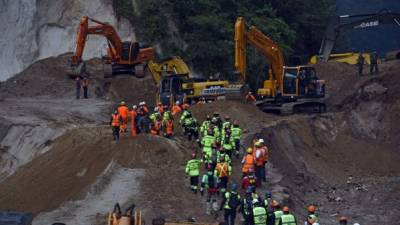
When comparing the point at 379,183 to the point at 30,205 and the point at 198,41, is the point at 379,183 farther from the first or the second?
the point at 198,41

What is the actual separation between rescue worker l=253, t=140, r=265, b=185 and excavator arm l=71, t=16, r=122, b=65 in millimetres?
19130

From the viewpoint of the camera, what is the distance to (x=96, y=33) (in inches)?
1933

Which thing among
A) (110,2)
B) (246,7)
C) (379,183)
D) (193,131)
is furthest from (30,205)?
(246,7)

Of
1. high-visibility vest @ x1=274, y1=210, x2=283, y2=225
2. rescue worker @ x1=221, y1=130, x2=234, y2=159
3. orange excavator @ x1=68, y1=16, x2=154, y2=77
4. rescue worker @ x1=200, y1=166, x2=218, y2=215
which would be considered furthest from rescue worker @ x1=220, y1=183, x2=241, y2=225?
orange excavator @ x1=68, y1=16, x2=154, y2=77

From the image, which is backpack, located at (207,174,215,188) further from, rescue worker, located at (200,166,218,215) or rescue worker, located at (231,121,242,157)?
rescue worker, located at (231,121,242,157)

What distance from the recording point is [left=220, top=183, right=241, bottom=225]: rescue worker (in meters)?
25.0

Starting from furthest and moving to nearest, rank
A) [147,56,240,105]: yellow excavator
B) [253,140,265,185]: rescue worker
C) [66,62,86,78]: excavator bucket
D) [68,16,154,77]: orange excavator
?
1. [68,16,154,77]: orange excavator
2. [66,62,86,78]: excavator bucket
3. [147,56,240,105]: yellow excavator
4. [253,140,265,185]: rescue worker

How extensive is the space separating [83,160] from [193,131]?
4460 millimetres

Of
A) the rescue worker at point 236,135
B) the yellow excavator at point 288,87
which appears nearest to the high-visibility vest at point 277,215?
the rescue worker at point 236,135

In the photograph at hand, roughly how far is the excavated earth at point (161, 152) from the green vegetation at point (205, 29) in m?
4.65

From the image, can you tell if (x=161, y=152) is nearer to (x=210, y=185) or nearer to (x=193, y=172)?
(x=193, y=172)

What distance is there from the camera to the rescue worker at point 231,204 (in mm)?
25016

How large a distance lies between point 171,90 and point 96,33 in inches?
274

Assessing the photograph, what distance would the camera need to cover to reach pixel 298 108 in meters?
44.1
